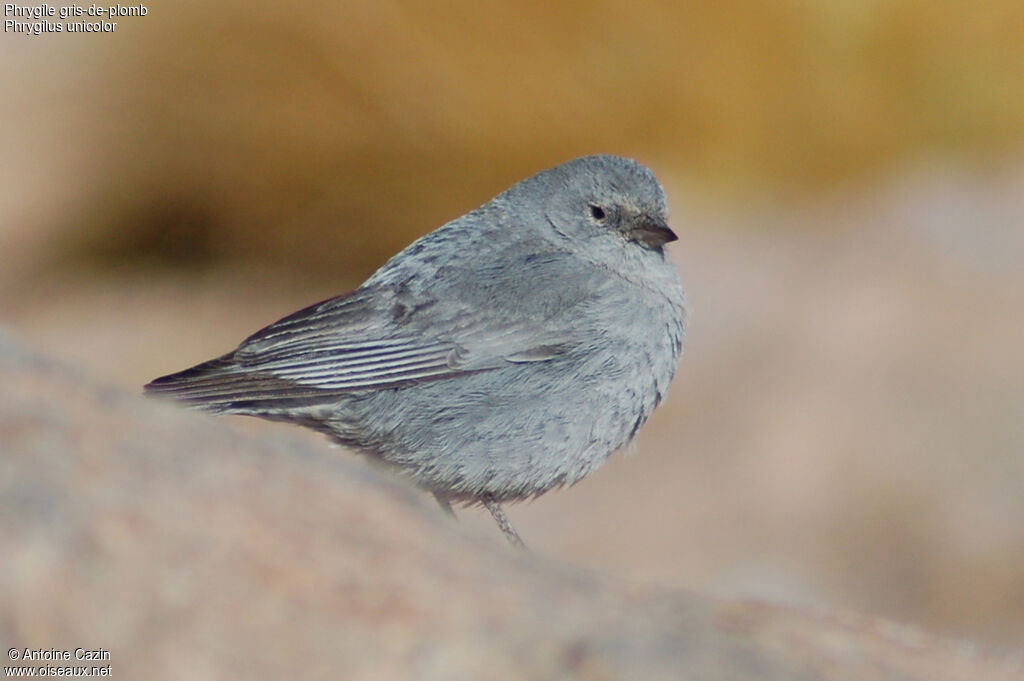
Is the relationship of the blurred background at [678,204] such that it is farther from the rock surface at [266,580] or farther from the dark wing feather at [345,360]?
the rock surface at [266,580]

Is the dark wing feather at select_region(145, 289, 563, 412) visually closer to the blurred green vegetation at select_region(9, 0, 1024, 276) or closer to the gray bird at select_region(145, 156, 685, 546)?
the gray bird at select_region(145, 156, 685, 546)

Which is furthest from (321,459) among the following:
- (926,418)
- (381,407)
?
(926,418)

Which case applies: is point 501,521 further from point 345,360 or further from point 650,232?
point 650,232

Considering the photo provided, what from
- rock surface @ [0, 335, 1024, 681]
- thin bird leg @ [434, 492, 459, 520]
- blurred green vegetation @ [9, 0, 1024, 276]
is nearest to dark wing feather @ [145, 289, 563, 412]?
thin bird leg @ [434, 492, 459, 520]

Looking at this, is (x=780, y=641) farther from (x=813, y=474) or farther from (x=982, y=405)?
(x=982, y=405)

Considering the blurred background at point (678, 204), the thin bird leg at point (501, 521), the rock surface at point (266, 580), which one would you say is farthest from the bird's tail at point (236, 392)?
the blurred background at point (678, 204)

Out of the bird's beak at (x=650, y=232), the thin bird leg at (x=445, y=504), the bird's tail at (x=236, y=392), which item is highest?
the bird's beak at (x=650, y=232)

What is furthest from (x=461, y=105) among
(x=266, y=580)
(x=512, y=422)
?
(x=266, y=580)
